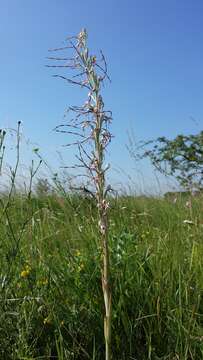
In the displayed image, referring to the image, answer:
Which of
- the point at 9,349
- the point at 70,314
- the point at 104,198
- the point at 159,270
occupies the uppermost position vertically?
the point at 104,198

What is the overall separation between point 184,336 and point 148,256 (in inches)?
21.9

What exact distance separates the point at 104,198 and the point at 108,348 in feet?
0.99

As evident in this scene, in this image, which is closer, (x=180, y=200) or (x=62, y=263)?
(x=62, y=263)

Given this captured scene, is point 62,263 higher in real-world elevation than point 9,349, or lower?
higher

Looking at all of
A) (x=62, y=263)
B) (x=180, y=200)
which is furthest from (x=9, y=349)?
(x=180, y=200)

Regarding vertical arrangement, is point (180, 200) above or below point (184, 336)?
above

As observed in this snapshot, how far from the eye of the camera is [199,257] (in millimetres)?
2393

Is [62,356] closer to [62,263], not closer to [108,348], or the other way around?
[62,263]

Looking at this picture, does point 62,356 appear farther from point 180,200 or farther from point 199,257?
point 180,200

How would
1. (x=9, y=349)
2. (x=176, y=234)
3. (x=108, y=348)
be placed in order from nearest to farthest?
(x=108, y=348), (x=9, y=349), (x=176, y=234)

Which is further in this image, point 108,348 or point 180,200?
point 180,200

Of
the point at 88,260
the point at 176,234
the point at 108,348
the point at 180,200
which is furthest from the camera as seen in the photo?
the point at 180,200

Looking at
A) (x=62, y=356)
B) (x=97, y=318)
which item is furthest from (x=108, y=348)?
(x=97, y=318)

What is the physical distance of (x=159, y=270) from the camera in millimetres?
2102
